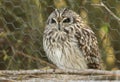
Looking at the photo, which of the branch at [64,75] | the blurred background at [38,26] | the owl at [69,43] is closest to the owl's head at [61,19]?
the owl at [69,43]

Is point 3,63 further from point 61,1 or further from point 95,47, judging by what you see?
point 95,47

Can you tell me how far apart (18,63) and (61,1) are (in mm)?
676

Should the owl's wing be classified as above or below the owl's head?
below

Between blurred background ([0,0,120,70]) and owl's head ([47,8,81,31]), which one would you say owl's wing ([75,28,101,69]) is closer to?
owl's head ([47,8,81,31])

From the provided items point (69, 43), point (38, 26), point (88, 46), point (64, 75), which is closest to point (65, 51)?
point (69, 43)

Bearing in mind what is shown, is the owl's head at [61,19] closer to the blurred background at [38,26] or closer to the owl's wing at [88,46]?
the owl's wing at [88,46]

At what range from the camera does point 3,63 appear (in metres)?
4.54

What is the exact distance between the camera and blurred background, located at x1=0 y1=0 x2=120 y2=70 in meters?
4.13

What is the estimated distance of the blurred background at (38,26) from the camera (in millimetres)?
4129

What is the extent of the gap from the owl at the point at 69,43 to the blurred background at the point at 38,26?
603mm

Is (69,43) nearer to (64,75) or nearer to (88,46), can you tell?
(88,46)

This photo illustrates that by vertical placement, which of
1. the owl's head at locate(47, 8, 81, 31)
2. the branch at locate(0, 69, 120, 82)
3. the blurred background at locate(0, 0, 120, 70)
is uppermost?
the branch at locate(0, 69, 120, 82)

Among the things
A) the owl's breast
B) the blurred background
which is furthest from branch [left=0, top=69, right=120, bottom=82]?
the blurred background

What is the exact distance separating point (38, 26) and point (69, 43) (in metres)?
1.11
